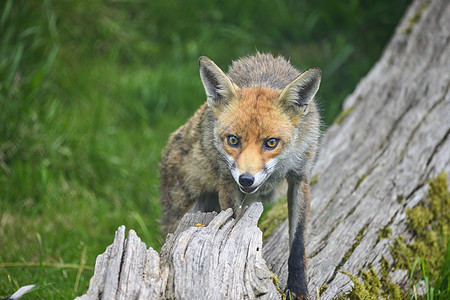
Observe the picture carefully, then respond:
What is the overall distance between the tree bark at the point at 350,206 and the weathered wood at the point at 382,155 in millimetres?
10

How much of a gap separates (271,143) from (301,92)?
0.53 m

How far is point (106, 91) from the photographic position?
8078 millimetres

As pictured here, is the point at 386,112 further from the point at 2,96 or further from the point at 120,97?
the point at 2,96

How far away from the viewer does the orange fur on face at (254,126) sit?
3.81 m

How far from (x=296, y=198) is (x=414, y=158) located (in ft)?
5.52

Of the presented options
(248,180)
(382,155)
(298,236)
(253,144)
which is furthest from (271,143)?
(382,155)

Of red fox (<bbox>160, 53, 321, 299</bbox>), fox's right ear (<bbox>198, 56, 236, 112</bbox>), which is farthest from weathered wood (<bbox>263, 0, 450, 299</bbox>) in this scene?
fox's right ear (<bbox>198, 56, 236, 112</bbox>)

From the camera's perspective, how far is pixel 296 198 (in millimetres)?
4465

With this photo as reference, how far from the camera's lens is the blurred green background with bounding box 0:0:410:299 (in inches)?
238

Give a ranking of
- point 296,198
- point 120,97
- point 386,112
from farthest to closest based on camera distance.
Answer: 1. point 120,97
2. point 386,112
3. point 296,198

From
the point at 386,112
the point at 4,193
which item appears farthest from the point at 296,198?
the point at 4,193

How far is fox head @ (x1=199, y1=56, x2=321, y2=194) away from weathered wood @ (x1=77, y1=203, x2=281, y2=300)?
437 millimetres

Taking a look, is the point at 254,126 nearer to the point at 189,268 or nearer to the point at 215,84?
the point at 215,84

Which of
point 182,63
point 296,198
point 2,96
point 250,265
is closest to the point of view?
point 250,265
